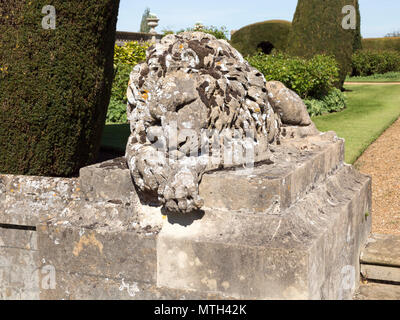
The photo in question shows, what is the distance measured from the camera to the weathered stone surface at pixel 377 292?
348cm

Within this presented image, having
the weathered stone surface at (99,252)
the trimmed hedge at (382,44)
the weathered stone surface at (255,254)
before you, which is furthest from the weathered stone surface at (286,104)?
the trimmed hedge at (382,44)

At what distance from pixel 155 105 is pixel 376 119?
1019cm

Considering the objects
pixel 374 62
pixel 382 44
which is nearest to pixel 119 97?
pixel 374 62

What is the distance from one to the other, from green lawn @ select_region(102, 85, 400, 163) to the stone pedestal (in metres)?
3.67

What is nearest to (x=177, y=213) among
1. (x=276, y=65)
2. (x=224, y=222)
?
(x=224, y=222)

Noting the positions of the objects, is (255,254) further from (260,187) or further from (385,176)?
(385,176)

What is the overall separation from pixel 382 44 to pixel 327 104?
1691cm

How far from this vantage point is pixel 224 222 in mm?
2582

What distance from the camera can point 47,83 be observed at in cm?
454

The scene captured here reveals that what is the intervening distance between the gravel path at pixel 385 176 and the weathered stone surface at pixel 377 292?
1.85 m

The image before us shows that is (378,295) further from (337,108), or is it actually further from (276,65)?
(337,108)

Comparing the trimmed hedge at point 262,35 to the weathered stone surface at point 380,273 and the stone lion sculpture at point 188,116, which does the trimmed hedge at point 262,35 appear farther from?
the stone lion sculpture at point 188,116

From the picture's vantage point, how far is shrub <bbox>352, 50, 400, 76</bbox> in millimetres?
22984

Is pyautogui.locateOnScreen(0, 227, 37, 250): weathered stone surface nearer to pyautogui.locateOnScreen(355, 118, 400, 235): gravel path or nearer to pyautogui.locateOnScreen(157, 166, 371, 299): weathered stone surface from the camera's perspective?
pyautogui.locateOnScreen(157, 166, 371, 299): weathered stone surface
